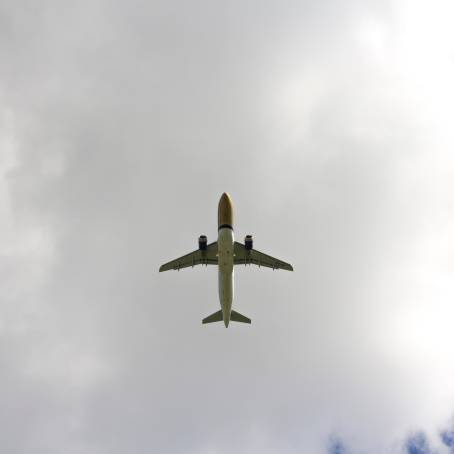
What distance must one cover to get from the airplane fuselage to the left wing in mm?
7850

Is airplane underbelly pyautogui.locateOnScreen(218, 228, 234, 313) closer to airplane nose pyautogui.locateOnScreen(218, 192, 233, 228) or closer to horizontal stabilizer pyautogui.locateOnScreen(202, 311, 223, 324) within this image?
airplane nose pyautogui.locateOnScreen(218, 192, 233, 228)

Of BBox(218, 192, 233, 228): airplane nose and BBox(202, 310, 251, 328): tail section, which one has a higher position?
BBox(218, 192, 233, 228): airplane nose

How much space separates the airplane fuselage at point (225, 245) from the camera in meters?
65.5

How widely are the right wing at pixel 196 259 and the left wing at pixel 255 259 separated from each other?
10.1ft

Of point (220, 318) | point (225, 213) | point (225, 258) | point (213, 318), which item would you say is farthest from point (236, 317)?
point (225, 213)

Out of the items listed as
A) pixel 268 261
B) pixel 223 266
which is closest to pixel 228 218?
pixel 223 266

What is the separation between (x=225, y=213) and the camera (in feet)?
218

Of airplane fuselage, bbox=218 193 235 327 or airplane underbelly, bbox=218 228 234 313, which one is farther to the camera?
airplane fuselage, bbox=218 193 235 327

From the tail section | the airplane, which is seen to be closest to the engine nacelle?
the airplane

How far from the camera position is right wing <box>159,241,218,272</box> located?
246 feet

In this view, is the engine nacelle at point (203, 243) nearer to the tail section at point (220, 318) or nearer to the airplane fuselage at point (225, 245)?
the airplane fuselage at point (225, 245)

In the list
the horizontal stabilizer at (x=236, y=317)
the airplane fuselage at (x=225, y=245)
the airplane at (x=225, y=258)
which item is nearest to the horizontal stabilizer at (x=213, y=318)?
the airplane at (x=225, y=258)

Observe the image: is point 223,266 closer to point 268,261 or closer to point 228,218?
point 228,218

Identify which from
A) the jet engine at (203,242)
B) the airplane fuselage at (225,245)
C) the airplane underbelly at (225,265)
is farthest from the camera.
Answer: the jet engine at (203,242)
